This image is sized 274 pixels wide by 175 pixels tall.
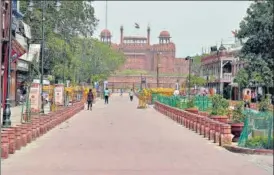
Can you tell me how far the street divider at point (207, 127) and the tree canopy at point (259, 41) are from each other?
23604mm

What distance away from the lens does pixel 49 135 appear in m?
21.1

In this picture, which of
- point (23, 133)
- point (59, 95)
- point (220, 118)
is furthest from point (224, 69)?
point (23, 133)

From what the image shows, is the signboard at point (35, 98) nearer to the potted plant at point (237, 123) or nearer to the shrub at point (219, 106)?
the shrub at point (219, 106)

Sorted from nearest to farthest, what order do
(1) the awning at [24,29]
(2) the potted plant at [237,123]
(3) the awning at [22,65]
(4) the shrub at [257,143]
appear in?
(4) the shrub at [257,143] < (2) the potted plant at [237,123] < (1) the awning at [24,29] < (3) the awning at [22,65]

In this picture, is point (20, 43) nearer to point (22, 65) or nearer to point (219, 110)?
point (22, 65)

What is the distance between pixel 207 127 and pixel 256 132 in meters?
6.14

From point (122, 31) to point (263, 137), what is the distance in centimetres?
14545

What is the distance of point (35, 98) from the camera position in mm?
26000

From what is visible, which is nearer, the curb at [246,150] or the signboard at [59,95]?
the curb at [246,150]

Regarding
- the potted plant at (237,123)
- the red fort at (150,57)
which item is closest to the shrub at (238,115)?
the potted plant at (237,123)

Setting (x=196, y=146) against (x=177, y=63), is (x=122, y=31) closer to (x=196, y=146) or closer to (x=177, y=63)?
(x=177, y=63)

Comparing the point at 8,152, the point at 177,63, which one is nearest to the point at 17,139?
the point at 8,152

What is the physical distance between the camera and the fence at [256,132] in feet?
43.3

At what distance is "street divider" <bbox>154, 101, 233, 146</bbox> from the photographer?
17234 millimetres
